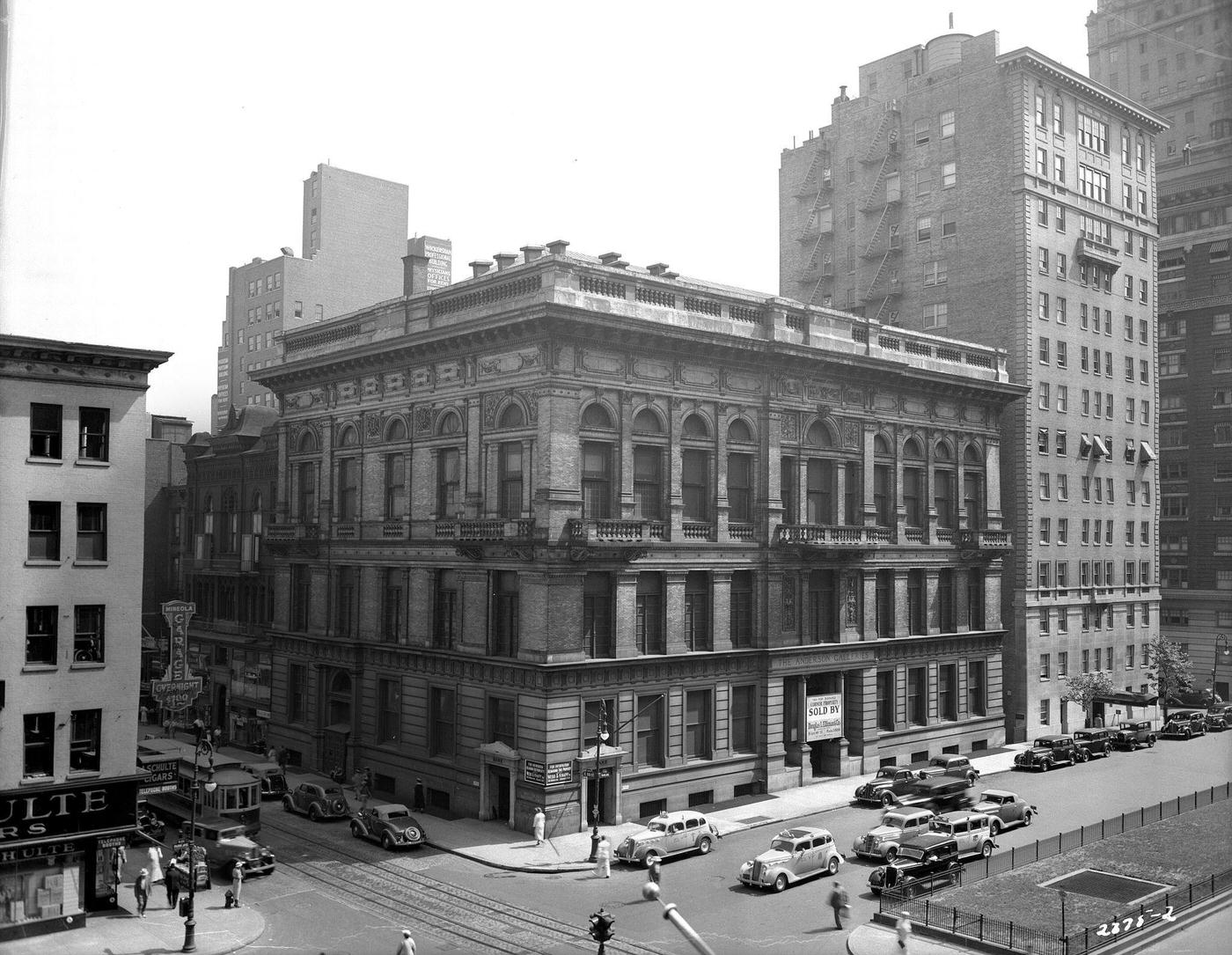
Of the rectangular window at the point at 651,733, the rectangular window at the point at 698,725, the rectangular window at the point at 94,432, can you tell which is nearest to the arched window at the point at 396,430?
the rectangular window at the point at 651,733

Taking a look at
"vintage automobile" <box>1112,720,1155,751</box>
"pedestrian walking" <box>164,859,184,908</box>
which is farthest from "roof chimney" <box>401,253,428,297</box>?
"vintage automobile" <box>1112,720,1155,751</box>

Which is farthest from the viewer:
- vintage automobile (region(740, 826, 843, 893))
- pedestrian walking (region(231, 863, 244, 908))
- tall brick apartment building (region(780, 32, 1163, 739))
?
tall brick apartment building (region(780, 32, 1163, 739))

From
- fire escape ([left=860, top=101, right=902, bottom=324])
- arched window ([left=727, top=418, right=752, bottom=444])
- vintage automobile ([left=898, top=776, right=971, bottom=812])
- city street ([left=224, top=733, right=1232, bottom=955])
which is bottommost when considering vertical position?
city street ([left=224, top=733, right=1232, bottom=955])

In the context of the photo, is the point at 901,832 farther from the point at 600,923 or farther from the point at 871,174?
the point at 871,174

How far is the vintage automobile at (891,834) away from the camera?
3803cm

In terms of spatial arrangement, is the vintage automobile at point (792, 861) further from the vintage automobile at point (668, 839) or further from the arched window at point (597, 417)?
the arched window at point (597, 417)

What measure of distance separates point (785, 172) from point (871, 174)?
27.8ft

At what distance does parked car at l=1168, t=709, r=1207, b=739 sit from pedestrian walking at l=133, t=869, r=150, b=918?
56.1 metres

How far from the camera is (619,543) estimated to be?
144ft

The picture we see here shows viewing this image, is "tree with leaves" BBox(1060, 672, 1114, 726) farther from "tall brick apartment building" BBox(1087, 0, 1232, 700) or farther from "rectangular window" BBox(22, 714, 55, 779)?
"rectangular window" BBox(22, 714, 55, 779)

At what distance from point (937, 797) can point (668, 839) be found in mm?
Answer: 13998

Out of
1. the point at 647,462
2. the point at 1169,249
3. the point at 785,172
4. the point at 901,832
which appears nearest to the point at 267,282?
the point at 785,172

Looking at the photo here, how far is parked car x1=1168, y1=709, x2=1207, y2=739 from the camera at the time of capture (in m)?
66.7

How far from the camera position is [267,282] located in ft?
345
